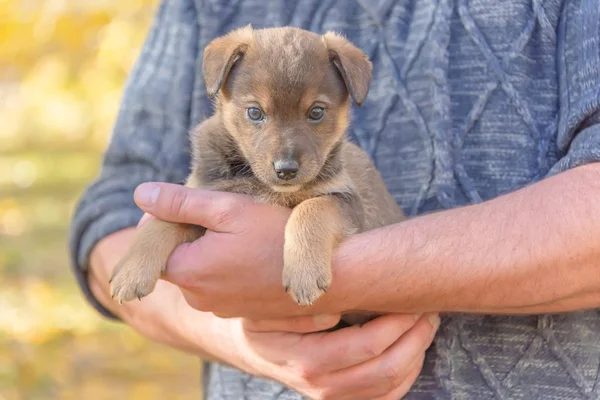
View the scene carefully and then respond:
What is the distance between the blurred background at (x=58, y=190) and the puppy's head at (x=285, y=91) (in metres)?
4.23

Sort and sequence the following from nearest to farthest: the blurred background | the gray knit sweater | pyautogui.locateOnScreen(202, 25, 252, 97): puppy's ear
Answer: the gray knit sweater
pyautogui.locateOnScreen(202, 25, 252, 97): puppy's ear
the blurred background

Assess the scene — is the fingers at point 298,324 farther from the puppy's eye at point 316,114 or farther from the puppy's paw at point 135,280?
the puppy's eye at point 316,114

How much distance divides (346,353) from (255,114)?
3.03ft

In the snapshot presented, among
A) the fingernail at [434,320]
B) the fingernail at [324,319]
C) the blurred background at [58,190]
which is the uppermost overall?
the fingernail at [324,319]

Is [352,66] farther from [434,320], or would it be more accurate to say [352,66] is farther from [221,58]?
[434,320]

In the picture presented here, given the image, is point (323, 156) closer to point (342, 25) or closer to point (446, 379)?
point (342, 25)

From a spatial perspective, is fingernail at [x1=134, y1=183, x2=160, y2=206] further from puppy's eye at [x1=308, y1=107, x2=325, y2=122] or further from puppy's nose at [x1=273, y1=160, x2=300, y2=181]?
puppy's eye at [x1=308, y1=107, x2=325, y2=122]

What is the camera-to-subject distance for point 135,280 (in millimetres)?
2869

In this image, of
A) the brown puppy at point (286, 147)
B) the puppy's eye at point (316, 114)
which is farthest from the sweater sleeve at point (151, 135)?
the puppy's eye at point (316, 114)

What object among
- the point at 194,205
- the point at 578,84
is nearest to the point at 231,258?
the point at 194,205

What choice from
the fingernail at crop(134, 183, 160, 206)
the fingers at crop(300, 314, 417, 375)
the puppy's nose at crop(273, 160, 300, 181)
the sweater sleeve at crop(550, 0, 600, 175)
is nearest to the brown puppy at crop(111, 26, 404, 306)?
the puppy's nose at crop(273, 160, 300, 181)

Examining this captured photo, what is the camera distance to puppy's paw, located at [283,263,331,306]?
2.67m

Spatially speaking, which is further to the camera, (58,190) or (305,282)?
(58,190)

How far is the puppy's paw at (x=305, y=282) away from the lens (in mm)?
2672
